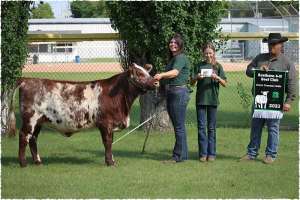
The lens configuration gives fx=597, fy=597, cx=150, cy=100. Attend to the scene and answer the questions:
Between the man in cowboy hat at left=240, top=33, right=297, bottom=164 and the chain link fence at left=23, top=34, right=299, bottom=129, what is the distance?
444 cm

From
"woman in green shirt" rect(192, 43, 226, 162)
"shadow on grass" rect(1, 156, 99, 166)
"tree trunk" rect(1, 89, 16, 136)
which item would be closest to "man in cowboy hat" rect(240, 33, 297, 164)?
"woman in green shirt" rect(192, 43, 226, 162)

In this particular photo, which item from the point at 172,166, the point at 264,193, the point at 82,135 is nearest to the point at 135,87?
the point at 172,166

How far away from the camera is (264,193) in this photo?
7.51 meters

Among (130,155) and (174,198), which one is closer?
(174,198)

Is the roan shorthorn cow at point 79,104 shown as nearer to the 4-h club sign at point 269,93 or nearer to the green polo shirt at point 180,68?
the green polo shirt at point 180,68

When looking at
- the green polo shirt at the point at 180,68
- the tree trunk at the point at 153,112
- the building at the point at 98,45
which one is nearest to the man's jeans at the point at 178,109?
the green polo shirt at the point at 180,68

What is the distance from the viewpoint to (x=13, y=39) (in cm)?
1116

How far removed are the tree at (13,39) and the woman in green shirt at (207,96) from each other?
3.66 metres

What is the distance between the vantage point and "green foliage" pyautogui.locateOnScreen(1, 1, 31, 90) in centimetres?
1101

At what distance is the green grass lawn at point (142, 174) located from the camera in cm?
748

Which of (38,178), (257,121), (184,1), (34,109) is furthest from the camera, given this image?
(184,1)

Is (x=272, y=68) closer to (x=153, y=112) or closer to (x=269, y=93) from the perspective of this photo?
(x=269, y=93)

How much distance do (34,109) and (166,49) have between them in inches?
140

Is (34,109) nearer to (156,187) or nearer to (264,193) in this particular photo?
(156,187)
